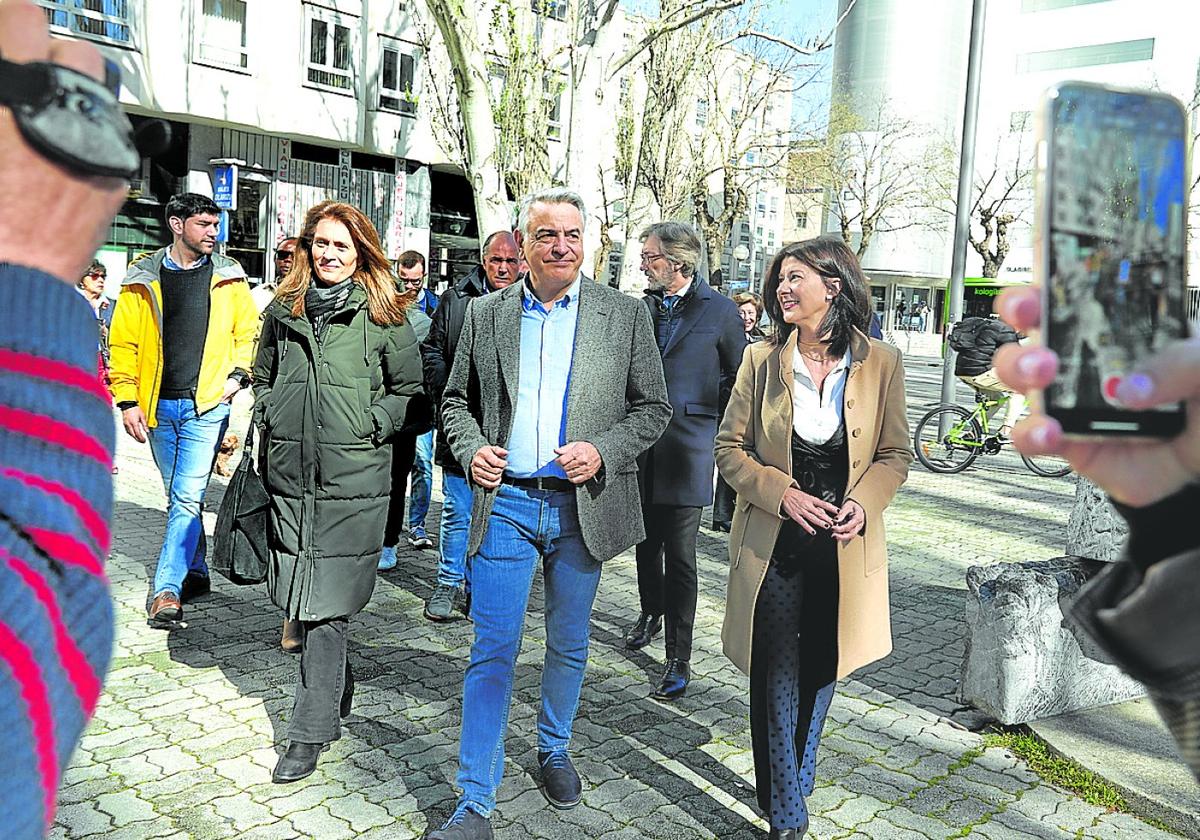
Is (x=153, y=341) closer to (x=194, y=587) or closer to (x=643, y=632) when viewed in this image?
(x=194, y=587)

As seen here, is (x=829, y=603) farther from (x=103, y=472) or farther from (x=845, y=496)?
(x=103, y=472)

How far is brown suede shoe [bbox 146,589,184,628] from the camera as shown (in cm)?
572

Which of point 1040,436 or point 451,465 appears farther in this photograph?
point 451,465

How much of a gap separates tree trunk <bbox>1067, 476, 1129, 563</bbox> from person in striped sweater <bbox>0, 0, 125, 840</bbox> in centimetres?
497

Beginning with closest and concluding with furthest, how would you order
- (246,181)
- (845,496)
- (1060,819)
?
(845,496) → (1060,819) → (246,181)

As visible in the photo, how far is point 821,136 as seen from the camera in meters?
41.7

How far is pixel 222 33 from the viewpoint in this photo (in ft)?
77.4

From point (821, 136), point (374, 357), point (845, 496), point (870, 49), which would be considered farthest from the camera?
point (870, 49)

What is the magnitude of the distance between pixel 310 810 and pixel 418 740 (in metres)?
0.71

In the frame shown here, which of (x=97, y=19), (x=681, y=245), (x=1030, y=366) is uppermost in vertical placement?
(x=97, y=19)

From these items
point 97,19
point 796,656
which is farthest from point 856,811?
point 97,19

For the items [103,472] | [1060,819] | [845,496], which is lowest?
[1060,819]

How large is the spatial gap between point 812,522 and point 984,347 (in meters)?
7.99

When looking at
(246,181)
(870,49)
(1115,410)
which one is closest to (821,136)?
(246,181)
